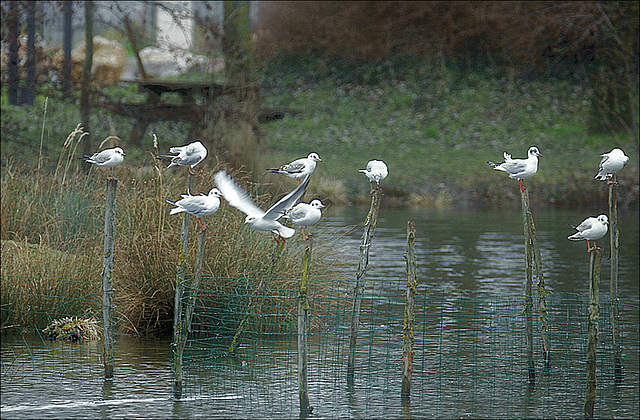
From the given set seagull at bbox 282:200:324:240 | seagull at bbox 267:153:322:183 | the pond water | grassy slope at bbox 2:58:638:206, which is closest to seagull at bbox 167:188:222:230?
seagull at bbox 282:200:324:240

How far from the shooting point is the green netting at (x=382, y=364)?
7.02 m

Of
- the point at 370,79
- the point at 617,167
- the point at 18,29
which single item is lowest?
the point at 617,167

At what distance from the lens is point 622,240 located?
17.1 m

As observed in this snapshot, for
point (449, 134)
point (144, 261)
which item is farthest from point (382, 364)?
point (449, 134)

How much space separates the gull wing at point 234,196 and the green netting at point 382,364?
92cm

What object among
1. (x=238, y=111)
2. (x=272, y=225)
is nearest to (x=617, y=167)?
(x=272, y=225)

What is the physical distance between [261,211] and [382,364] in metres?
2.38

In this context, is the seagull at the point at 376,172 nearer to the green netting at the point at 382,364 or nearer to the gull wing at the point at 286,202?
the green netting at the point at 382,364

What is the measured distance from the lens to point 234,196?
21.4 ft

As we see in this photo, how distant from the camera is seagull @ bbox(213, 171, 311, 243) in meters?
6.06

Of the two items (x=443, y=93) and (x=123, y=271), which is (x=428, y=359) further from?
(x=443, y=93)

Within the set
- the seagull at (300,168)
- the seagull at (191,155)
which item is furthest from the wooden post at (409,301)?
the seagull at (191,155)

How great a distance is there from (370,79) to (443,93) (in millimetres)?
2912

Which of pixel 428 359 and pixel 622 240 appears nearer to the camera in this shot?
pixel 428 359
